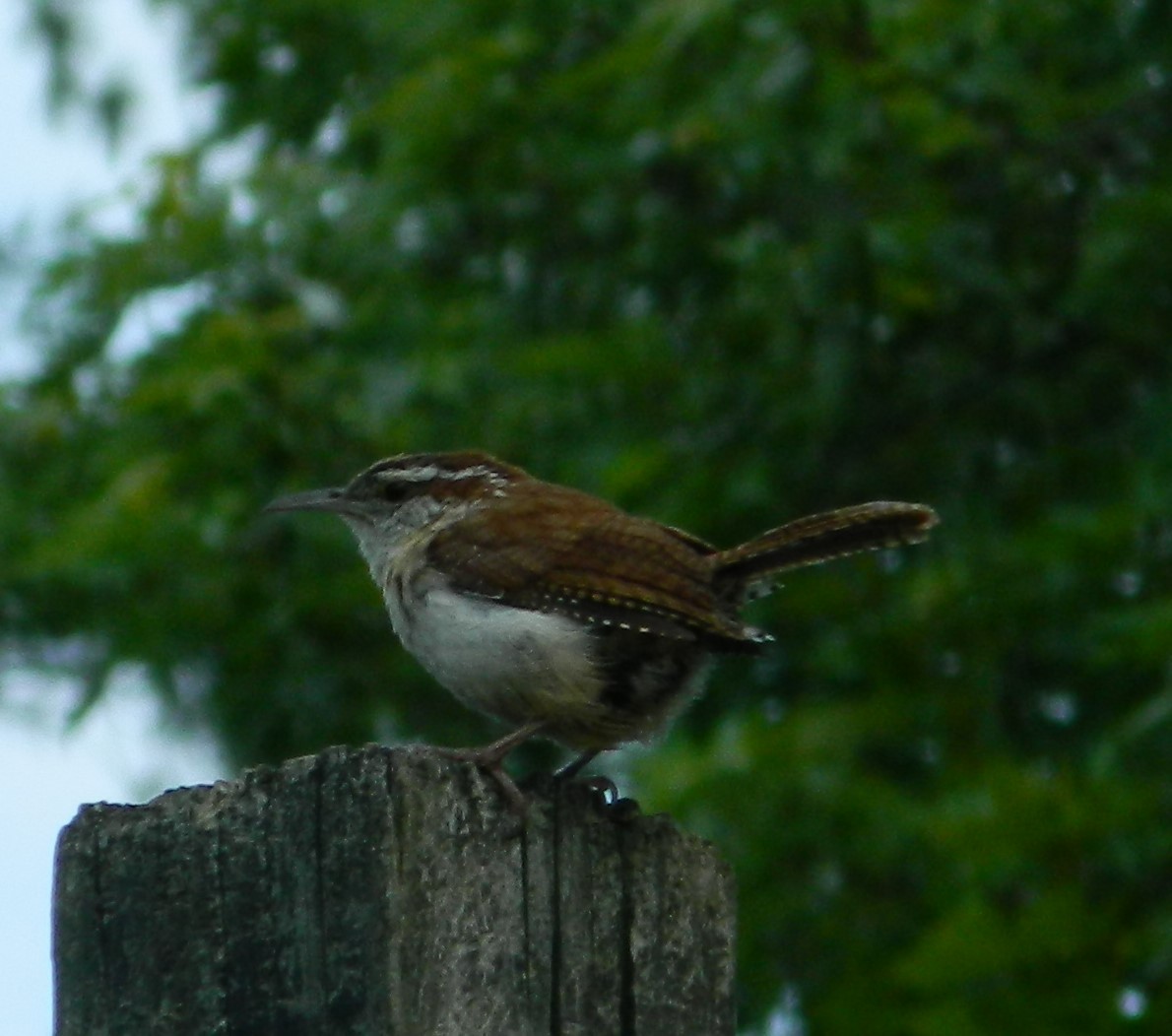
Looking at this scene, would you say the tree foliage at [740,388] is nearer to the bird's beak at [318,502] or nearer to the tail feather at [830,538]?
the bird's beak at [318,502]

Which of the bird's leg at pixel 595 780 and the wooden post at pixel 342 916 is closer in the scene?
the wooden post at pixel 342 916

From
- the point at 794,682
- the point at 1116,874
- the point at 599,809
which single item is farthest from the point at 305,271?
the point at 599,809

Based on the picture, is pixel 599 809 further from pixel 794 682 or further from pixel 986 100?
pixel 794 682

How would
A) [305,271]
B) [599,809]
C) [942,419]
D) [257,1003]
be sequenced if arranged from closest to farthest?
[257,1003] → [599,809] → [942,419] → [305,271]

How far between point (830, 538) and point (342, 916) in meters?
2.04

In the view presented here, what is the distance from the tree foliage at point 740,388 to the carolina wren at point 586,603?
9.67 ft

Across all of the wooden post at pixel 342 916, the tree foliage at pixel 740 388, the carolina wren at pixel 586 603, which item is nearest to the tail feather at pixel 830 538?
the carolina wren at pixel 586 603

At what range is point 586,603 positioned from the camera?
4246 millimetres

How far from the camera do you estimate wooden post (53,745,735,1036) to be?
2424 millimetres

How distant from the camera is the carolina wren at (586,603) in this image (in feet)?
13.7

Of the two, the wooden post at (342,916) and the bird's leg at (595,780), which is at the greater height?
the bird's leg at (595,780)

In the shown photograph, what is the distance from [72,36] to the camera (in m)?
11.9

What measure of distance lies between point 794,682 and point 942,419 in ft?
4.25

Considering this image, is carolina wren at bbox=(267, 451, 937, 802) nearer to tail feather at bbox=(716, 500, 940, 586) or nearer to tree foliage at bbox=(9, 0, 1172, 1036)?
tail feather at bbox=(716, 500, 940, 586)
